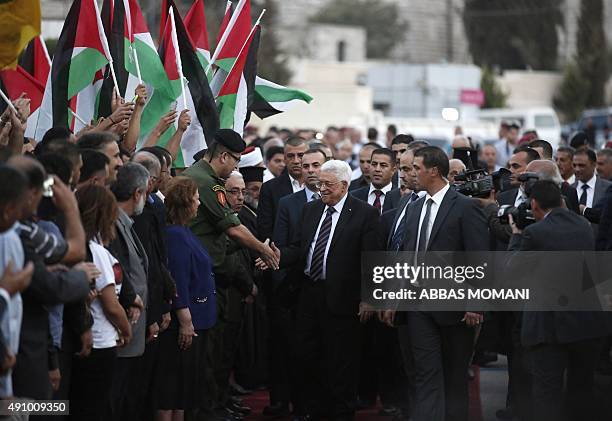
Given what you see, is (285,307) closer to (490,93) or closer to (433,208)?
(433,208)

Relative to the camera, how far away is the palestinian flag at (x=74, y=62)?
11289mm

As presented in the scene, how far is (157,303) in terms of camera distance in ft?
29.8

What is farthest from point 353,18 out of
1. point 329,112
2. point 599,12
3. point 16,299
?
point 16,299

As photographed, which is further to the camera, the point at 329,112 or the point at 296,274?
the point at 329,112

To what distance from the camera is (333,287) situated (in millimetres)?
11078

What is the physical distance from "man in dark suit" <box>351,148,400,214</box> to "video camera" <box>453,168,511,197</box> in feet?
3.31

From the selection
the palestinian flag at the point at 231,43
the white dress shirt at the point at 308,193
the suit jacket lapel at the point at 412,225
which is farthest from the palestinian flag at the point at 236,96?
the suit jacket lapel at the point at 412,225

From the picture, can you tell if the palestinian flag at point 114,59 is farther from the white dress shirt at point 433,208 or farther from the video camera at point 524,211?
the video camera at point 524,211

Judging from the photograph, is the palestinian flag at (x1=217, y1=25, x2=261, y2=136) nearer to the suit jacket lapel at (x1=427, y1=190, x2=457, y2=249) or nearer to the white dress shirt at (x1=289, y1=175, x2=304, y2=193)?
the white dress shirt at (x1=289, y1=175, x2=304, y2=193)

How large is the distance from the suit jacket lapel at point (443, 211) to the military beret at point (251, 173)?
3.14 m

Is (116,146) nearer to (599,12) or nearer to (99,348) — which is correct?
(99,348)

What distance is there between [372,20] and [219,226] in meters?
90.4

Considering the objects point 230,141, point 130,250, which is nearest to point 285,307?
point 230,141

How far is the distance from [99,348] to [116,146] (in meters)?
1.40
